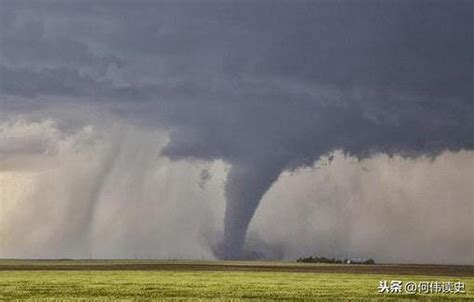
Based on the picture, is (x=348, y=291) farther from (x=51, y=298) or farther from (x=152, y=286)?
(x=51, y=298)

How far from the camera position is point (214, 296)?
2608 inches

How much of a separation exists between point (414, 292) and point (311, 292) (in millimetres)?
10175

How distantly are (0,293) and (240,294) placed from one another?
67.3 ft

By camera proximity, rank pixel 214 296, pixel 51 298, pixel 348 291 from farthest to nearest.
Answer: pixel 348 291, pixel 214 296, pixel 51 298

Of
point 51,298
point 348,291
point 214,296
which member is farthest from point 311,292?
point 51,298

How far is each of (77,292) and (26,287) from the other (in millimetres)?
8090

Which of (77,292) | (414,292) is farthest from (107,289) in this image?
(414,292)

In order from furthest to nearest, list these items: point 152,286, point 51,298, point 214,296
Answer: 1. point 152,286
2. point 214,296
3. point 51,298

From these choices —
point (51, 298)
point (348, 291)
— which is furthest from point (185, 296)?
point (348, 291)

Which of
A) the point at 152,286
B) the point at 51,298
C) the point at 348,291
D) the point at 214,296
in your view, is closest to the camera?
the point at 51,298

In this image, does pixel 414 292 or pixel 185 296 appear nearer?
pixel 185 296

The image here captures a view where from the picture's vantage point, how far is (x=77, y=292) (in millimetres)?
69500

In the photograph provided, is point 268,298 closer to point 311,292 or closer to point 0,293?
point 311,292

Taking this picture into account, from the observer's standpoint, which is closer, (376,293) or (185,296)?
(185,296)
